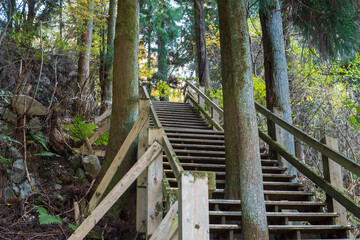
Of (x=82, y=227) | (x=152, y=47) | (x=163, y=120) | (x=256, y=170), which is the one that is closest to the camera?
(x=256, y=170)

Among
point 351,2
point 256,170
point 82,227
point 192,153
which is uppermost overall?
point 351,2

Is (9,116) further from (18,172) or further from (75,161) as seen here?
(75,161)

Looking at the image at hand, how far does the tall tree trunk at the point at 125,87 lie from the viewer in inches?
272

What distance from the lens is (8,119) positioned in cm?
713

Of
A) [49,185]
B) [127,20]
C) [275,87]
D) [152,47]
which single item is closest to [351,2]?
[275,87]

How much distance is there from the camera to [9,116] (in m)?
7.18

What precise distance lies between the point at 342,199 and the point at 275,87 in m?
3.30

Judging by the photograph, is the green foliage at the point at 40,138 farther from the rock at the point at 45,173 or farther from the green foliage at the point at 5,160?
the green foliage at the point at 5,160

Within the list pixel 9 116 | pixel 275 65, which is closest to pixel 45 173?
pixel 9 116

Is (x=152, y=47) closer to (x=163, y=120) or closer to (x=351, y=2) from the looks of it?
(x=163, y=120)

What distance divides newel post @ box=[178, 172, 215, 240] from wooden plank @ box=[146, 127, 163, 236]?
8.29 feet

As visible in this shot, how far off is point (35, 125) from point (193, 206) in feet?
21.1

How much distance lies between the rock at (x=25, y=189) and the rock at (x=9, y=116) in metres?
1.56

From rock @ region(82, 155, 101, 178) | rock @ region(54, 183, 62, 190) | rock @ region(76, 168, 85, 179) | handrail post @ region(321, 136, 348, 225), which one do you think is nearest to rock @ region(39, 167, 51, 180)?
rock @ region(54, 183, 62, 190)
